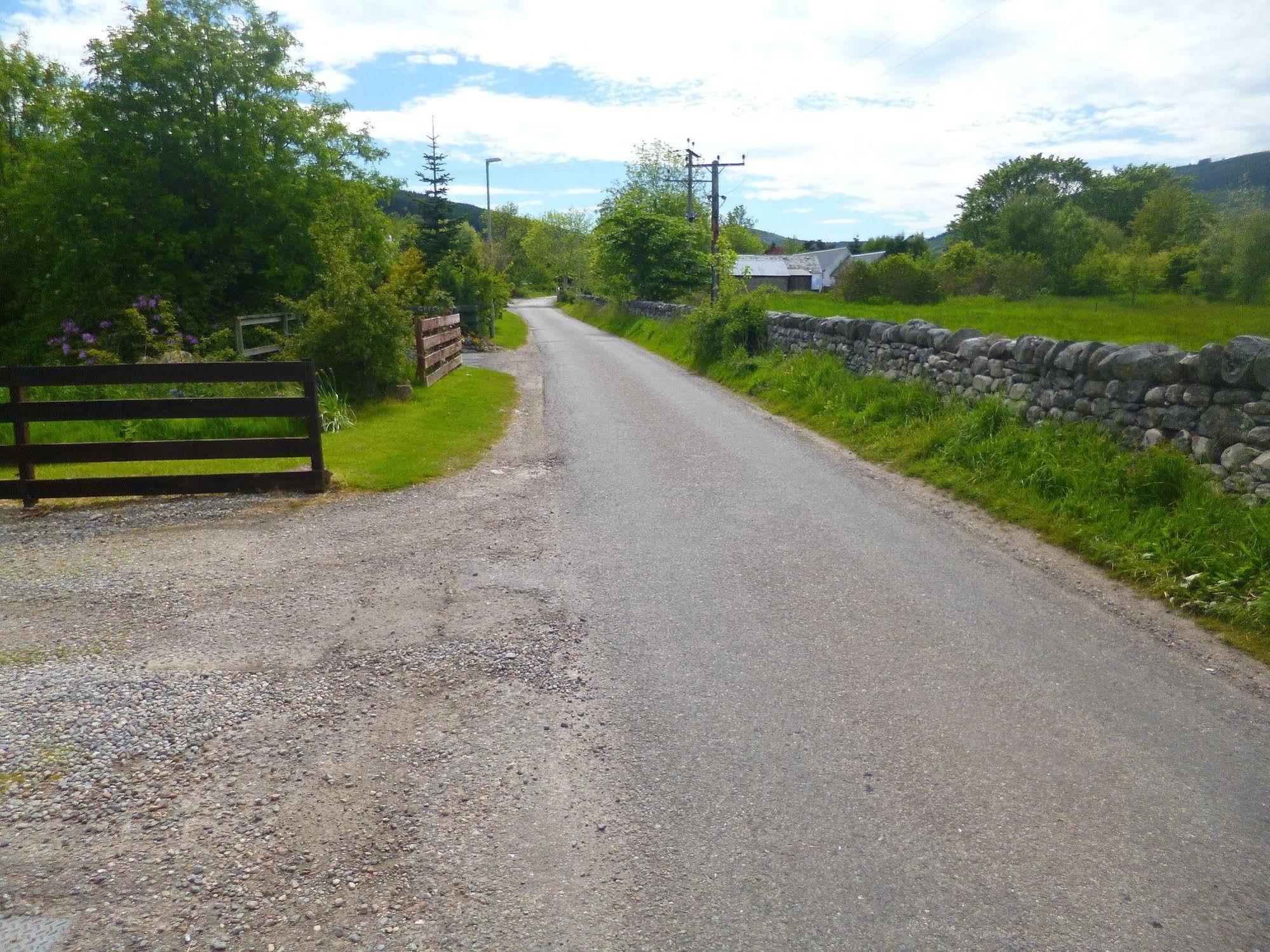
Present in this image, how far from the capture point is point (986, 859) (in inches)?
125

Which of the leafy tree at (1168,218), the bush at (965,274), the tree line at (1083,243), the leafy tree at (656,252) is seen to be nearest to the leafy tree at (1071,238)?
the tree line at (1083,243)

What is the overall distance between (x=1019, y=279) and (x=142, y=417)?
53503 mm

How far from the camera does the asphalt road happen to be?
293 cm

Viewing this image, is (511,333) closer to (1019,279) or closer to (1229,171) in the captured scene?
(1019,279)

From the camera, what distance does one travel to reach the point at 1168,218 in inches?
2766

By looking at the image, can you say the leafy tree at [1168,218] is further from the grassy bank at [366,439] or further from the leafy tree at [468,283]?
the grassy bank at [366,439]

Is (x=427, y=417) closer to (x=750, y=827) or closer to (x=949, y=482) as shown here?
(x=949, y=482)

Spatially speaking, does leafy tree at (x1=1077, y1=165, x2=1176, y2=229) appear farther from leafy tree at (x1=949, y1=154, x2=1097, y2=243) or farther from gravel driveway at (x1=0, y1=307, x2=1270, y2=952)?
gravel driveway at (x1=0, y1=307, x2=1270, y2=952)

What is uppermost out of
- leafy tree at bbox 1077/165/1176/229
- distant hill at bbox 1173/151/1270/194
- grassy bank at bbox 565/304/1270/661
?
distant hill at bbox 1173/151/1270/194

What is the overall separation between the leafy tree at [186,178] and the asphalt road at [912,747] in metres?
18.0

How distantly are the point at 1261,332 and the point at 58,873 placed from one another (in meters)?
21.1

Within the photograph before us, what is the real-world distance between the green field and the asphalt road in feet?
24.5

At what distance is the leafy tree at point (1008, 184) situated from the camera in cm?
9025

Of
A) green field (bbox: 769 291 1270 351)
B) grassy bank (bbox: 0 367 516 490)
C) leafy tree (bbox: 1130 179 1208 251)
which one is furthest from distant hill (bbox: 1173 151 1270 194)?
grassy bank (bbox: 0 367 516 490)
